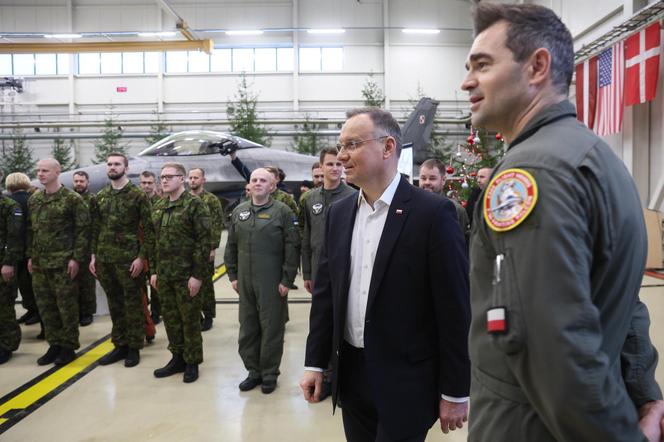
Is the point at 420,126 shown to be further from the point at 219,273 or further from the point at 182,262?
the point at 182,262

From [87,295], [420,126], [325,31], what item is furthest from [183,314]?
[325,31]

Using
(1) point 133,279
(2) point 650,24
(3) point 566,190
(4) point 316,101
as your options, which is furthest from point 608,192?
(4) point 316,101

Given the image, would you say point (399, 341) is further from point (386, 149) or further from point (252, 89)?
point (252, 89)

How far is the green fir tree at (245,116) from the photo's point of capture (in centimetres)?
1895

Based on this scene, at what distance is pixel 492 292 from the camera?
0.98 m

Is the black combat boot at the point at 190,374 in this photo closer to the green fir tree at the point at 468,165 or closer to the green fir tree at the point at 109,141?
the green fir tree at the point at 468,165

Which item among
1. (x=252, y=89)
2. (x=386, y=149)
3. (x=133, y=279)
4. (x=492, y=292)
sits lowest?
(x=133, y=279)

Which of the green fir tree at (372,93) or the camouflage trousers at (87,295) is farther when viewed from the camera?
the green fir tree at (372,93)

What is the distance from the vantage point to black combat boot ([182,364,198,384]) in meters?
4.15

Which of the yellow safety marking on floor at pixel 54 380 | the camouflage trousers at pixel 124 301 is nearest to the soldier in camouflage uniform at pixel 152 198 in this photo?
the yellow safety marking on floor at pixel 54 380

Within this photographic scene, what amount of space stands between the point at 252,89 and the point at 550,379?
68.5 ft

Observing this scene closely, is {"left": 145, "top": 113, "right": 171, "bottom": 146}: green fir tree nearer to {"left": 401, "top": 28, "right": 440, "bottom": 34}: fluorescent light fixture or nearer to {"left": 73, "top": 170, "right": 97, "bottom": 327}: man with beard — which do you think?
{"left": 401, "top": 28, "right": 440, "bottom": 34}: fluorescent light fixture

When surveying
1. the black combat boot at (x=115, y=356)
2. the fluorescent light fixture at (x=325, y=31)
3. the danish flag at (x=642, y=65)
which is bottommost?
the black combat boot at (x=115, y=356)

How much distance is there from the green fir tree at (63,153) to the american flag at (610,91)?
61.2 ft
